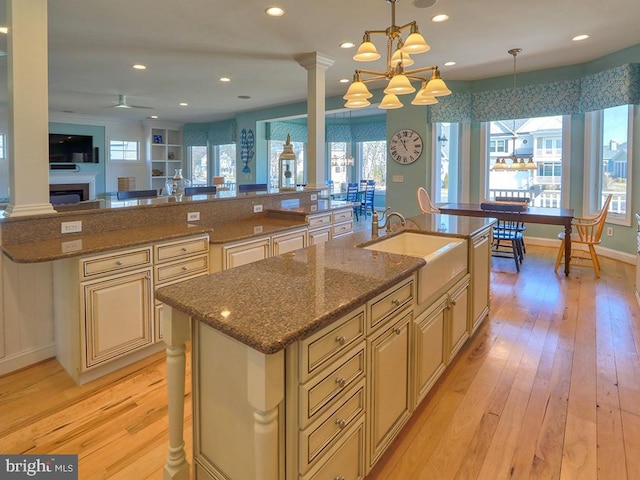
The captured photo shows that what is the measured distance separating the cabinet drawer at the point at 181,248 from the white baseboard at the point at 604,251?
5.29m

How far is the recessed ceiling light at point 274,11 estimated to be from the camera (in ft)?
11.3

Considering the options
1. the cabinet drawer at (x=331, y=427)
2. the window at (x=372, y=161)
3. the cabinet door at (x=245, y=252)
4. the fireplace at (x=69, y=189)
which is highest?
the window at (x=372, y=161)

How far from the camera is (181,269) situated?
273cm

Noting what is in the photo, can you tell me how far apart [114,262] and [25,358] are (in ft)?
2.99

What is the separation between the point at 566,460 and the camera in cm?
172

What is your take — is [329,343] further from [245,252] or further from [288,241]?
[288,241]

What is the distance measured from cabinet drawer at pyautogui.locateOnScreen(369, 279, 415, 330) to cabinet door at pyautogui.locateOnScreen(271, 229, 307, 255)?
1789 millimetres

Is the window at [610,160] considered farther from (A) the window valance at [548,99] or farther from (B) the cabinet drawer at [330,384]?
(B) the cabinet drawer at [330,384]

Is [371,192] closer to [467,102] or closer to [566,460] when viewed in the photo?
[467,102]

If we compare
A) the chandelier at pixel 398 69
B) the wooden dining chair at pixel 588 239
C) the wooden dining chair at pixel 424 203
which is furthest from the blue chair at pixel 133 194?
the wooden dining chair at pixel 588 239

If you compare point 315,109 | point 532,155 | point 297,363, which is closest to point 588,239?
point 532,155

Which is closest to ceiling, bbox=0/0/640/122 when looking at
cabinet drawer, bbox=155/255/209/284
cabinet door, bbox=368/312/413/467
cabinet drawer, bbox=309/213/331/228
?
cabinet drawer, bbox=309/213/331/228

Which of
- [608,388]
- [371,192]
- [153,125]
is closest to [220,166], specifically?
[153,125]

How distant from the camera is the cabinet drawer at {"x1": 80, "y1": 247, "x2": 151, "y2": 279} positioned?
2.24 metres
